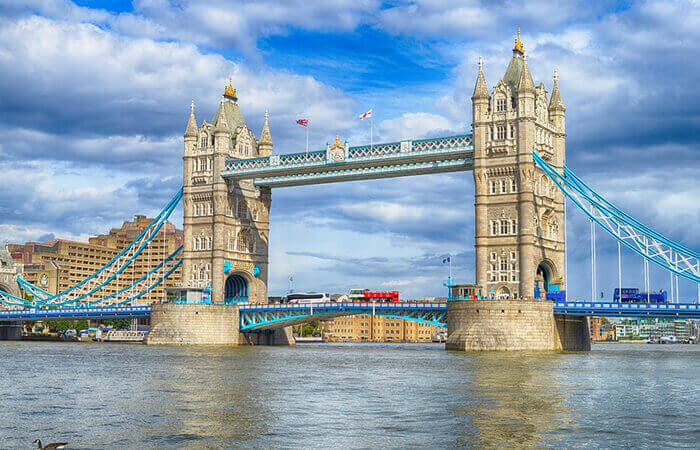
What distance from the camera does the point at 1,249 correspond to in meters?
159

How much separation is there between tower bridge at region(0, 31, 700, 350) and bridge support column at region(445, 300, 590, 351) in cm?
10

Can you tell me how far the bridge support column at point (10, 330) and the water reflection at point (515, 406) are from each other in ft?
344

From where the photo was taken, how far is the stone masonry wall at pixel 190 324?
10056 cm

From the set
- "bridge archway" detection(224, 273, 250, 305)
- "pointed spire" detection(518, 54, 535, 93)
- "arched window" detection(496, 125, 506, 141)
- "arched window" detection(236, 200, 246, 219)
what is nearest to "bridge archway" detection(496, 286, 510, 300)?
"arched window" detection(496, 125, 506, 141)

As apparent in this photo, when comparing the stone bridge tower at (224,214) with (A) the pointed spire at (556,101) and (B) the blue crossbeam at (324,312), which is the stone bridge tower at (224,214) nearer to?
(B) the blue crossbeam at (324,312)

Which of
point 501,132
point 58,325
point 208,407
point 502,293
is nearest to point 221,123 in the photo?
point 501,132

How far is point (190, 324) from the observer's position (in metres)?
101

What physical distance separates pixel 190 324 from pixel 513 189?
38.0 m

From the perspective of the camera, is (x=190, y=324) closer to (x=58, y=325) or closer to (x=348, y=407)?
(x=348, y=407)

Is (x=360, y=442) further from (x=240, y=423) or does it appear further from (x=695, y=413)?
(x=695, y=413)

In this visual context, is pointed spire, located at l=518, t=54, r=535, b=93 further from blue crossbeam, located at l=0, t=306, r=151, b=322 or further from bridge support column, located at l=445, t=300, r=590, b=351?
blue crossbeam, located at l=0, t=306, r=151, b=322

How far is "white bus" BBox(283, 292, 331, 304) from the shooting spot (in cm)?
10594

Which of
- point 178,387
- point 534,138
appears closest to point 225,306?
point 534,138

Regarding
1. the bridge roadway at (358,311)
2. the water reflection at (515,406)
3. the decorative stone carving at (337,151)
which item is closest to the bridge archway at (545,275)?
the bridge roadway at (358,311)
